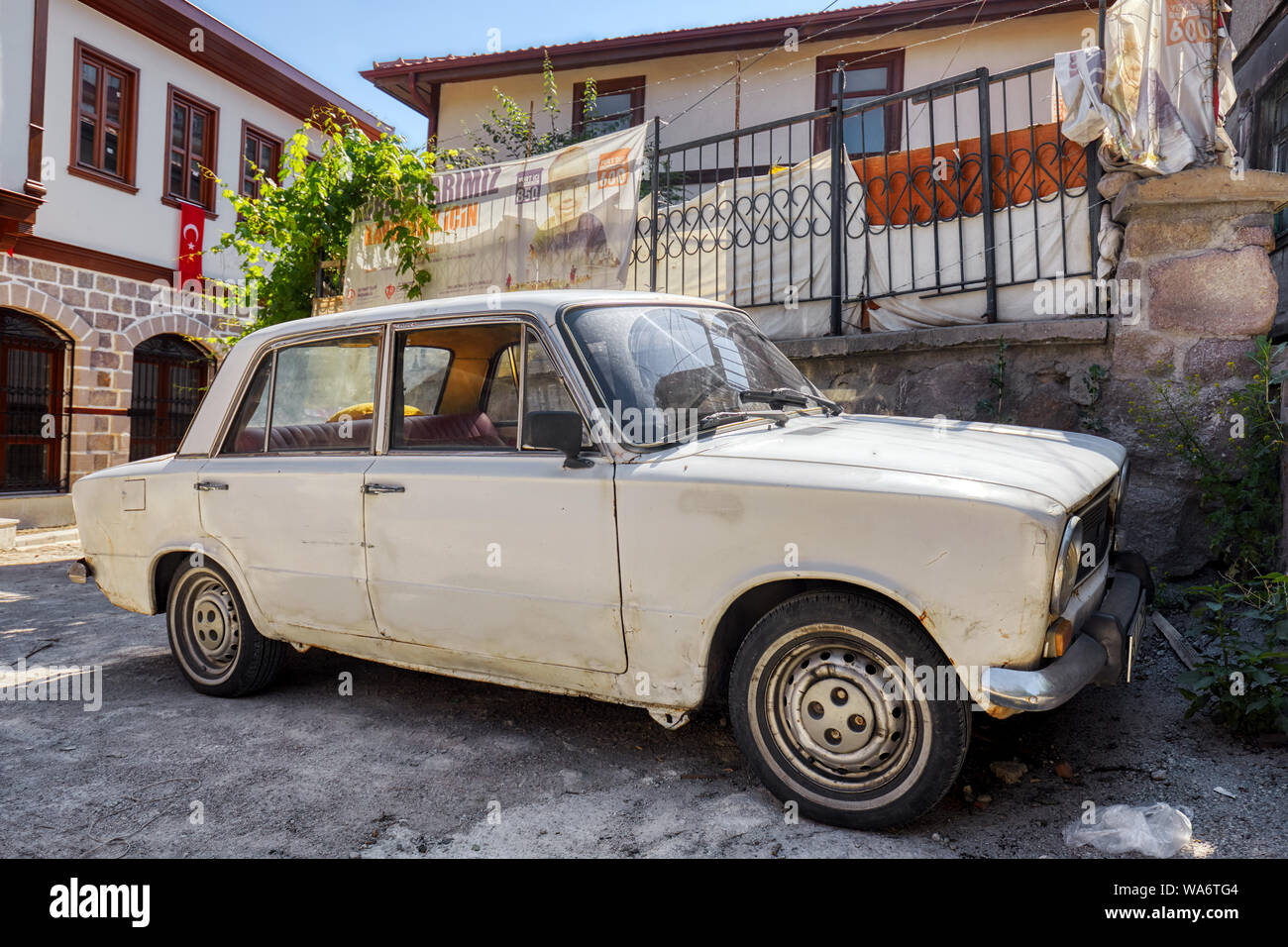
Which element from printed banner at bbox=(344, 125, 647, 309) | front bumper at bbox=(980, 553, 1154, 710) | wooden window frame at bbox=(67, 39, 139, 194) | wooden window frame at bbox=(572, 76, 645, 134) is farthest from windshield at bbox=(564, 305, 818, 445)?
wooden window frame at bbox=(67, 39, 139, 194)

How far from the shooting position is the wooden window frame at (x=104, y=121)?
40.1 ft

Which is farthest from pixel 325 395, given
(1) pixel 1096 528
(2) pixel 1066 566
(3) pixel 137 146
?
(3) pixel 137 146

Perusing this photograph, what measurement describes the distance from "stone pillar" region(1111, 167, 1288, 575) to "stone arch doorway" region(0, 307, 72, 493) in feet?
42.7

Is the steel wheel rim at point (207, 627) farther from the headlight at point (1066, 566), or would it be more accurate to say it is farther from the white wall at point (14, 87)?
the white wall at point (14, 87)

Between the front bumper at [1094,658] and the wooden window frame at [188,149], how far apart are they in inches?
571

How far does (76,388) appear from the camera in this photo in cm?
1255

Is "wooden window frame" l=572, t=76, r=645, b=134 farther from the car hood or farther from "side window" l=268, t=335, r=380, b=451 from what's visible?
the car hood

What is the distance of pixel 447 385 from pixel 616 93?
11.3 metres

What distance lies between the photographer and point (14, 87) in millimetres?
11133

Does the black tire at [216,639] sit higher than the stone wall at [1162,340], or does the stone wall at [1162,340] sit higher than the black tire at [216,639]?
the stone wall at [1162,340]

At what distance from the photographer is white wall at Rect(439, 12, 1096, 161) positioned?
39.9 ft

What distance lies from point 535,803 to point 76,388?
40.6 feet

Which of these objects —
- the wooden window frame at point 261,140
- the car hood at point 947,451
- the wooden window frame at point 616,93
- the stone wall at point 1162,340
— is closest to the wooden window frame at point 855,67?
the wooden window frame at point 616,93

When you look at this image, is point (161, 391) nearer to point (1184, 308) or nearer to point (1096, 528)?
point (1184, 308)
